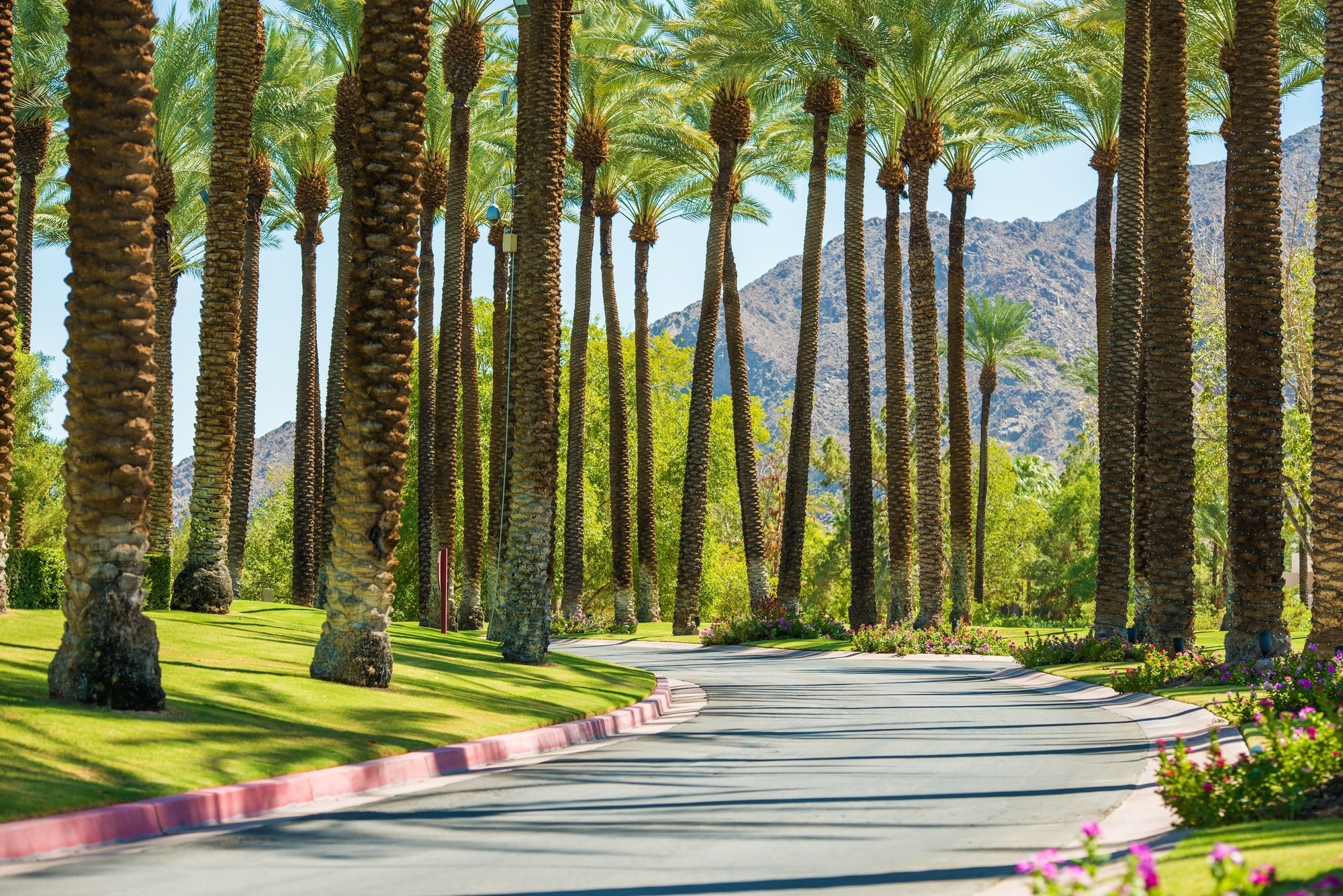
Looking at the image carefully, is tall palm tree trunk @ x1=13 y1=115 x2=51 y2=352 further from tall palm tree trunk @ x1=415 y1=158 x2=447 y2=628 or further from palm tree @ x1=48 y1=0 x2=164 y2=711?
palm tree @ x1=48 y1=0 x2=164 y2=711

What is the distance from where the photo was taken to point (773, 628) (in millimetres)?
37906

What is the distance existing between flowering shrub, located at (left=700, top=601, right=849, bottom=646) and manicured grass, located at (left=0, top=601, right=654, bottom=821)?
16.4m

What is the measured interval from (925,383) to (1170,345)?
13444 millimetres

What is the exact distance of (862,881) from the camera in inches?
272

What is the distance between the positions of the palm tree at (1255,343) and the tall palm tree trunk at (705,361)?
22.7 metres

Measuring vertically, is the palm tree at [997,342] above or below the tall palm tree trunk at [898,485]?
above

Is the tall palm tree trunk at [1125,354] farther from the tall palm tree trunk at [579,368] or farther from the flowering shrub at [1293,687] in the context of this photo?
the tall palm tree trunk at [579,368]

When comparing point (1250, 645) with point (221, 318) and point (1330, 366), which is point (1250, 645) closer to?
point (1330, 366)

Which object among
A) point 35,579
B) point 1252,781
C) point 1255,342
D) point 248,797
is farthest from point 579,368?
point 1252,781

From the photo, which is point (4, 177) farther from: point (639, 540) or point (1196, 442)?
point (1196, 442)

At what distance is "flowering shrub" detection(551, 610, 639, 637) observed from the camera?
45.9 meters

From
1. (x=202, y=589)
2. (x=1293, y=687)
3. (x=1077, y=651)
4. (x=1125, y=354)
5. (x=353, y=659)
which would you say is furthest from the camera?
(x=1125, y=354)

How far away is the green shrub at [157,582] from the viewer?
74.4ft

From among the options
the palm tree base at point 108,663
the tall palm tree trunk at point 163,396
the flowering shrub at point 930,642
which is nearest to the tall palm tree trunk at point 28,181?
the tall palm tree trunk at point 163,396
